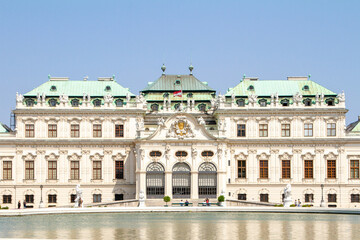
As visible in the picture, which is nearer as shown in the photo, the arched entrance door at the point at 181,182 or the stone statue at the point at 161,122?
the arched entrance door at the point at 181,182

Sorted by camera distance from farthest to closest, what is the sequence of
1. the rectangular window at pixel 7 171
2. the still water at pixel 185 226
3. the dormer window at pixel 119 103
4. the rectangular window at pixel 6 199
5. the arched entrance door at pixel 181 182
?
the dormer window at pixel 119 103 → the rectangular window at pixel 7 171 → the rectangular window at pixel 6 199 → the arched entrance door at pixel 181 182 → the still water at pixel 185 226

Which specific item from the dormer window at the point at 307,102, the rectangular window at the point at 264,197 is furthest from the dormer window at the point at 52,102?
the dormer window at the point at 307,102

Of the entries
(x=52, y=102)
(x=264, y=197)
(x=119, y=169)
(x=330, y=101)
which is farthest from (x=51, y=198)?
(x=330, y=101)

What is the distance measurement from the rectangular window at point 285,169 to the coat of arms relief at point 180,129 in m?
13.7

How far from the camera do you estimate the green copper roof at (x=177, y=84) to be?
111 m

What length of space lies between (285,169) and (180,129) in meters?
16.1

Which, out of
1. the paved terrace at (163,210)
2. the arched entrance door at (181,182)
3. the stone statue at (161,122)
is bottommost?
the paved terrace at (163,210)

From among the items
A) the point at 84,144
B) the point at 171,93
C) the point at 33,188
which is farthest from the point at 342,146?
the point at 33,188

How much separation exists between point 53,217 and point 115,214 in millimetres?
7219

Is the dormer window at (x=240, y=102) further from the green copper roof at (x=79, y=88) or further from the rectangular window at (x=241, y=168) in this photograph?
the green copper roof at (x=79, y=88)

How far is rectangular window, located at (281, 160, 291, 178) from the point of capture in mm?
104750

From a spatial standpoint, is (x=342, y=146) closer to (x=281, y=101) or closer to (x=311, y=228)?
(x=281, y=101)

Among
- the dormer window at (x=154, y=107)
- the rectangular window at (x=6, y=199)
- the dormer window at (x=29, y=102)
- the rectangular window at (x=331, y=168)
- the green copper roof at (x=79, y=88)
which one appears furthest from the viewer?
the dormer window at (x=154, y=107)

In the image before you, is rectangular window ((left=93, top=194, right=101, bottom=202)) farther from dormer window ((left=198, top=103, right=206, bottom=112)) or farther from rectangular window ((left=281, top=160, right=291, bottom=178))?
rectangular window ((left=281, top=160, right=291, bottom=178))
